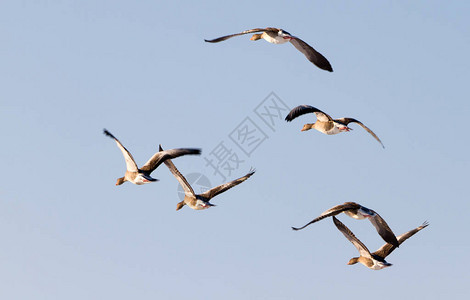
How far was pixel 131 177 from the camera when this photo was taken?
1161 inches

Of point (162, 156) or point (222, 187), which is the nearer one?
point (162, 156)

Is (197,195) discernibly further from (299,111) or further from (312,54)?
(312,54)

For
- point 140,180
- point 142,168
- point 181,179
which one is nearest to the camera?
point 140,180

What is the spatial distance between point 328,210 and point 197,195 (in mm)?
5252

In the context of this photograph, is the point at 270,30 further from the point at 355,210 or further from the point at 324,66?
the point at 355,210

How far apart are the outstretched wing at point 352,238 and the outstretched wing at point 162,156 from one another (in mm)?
7587

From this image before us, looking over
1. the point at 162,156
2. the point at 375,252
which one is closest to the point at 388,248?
the point at 375,252

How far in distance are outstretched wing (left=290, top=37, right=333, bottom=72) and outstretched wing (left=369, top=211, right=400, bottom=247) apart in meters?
5.69

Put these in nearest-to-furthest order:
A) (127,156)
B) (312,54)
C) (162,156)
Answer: (162,156), (127,156), (312,54)

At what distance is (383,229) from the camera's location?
30172 millimetres

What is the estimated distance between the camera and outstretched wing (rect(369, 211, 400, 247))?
98.6 feet

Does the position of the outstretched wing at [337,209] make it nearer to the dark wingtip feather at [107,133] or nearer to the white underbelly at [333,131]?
the white underbelly at [333,131]

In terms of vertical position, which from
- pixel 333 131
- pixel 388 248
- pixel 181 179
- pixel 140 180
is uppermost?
pixel 140 180

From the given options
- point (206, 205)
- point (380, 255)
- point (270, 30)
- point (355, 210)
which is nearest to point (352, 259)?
point (380, 255)
